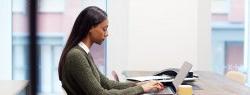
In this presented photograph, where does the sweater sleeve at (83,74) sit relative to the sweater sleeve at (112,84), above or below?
above

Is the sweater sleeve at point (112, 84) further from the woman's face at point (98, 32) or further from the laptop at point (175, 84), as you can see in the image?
the woman's face at point (98, 32)

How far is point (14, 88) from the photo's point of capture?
2.12 m

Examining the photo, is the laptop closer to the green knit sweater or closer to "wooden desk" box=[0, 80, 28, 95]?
the green knit sweater

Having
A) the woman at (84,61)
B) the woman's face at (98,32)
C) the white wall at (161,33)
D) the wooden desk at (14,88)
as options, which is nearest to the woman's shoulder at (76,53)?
the woman at (84,61)

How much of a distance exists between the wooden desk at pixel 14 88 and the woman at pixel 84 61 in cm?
24

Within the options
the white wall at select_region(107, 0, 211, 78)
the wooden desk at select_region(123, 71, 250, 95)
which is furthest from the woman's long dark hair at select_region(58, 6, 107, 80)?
the white wall at select_region(107, 0, 211, 78)

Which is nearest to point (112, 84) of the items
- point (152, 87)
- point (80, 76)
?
point (152, 87)

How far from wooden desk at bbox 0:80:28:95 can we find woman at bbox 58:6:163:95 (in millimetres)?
240

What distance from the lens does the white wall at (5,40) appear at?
411 centimetres

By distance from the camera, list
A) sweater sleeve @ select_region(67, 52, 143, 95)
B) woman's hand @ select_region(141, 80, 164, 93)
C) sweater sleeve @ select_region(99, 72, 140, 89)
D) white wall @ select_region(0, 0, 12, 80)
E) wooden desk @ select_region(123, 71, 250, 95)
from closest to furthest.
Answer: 1. sweater sleeve @ select_region(67, 52, 143, 95)
2. woman's hand @ select_region(141, 80, 164, 93)
3. wooden desk @ select_region(123, 71, 250, 95)
4. sweater sleeve @ select_region(99, 72, 140, 89)
5. white wall @ select_region(0, 0, 12, 80)

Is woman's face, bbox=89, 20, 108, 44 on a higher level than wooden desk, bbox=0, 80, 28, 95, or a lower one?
higher

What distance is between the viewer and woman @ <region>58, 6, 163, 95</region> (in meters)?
1.99

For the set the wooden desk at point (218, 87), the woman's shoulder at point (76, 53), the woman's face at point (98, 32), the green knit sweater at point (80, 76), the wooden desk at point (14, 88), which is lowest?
Result: the wooden desk at point (218, 87)

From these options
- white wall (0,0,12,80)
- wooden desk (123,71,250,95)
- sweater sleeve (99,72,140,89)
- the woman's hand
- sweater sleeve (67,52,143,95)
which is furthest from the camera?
white wall (0,0,12,80)
